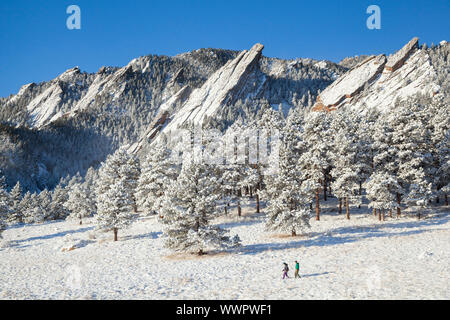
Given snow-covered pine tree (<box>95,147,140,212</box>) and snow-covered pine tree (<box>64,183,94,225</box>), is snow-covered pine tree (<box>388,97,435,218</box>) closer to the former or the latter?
snow-covered pine tree (<box>95,147,140,212</box>)

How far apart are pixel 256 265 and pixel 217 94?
6760 inches

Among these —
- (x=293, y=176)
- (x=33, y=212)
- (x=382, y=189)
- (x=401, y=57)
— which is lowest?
(x=33, y=212)

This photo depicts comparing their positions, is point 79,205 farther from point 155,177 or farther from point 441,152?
point 441,152

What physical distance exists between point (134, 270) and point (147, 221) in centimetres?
1897

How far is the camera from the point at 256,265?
70.3 feet

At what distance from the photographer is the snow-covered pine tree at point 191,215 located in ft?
77.6

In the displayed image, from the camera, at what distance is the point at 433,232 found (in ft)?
90.6

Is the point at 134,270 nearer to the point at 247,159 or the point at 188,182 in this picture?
the point at 188,182

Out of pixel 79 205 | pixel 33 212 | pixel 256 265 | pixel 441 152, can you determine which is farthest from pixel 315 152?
pixel 33 212

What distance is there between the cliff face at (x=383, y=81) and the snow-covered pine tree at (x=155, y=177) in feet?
324

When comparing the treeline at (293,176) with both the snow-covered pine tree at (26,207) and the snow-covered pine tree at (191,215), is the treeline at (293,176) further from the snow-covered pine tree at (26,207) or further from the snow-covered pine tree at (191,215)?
the snow-covered pine tree at (26,207)

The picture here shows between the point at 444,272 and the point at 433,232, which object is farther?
the point at 433,232

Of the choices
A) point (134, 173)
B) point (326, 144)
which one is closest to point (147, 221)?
point (134, 173)
